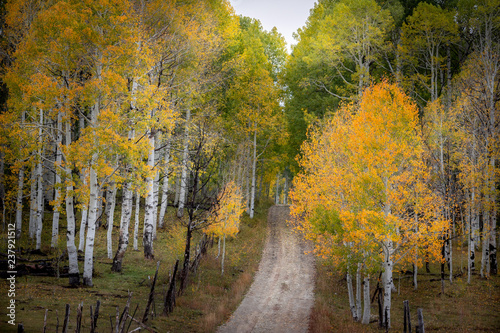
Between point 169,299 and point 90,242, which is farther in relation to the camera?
point 90,242

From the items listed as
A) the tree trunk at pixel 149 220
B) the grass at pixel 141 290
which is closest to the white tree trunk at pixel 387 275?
the grass at pixel 141 290

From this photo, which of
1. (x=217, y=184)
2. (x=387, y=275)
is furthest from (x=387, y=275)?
(x=217, y=184)

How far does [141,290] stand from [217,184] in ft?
21.5

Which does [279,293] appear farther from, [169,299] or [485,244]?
[485,244]

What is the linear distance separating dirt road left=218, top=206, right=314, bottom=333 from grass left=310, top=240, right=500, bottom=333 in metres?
0.68

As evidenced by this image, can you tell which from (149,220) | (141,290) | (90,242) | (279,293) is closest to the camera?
(90,242)

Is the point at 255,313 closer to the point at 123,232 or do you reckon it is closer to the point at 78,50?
the point at 123,232

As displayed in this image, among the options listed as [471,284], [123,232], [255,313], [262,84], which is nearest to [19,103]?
[123,232]

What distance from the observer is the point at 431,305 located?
1579 cm

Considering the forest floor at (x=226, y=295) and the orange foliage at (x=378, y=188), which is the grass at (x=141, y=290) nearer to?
the forest floor at (x=226, y=295)

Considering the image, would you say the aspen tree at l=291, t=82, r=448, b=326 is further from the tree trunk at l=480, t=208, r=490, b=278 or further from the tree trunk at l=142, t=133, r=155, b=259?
the tree trunk at l=142, t=133, r=155, b=259

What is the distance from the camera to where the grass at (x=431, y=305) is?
12.9 metres

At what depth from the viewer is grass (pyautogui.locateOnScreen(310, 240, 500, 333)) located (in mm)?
12852

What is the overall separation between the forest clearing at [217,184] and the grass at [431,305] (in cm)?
11
